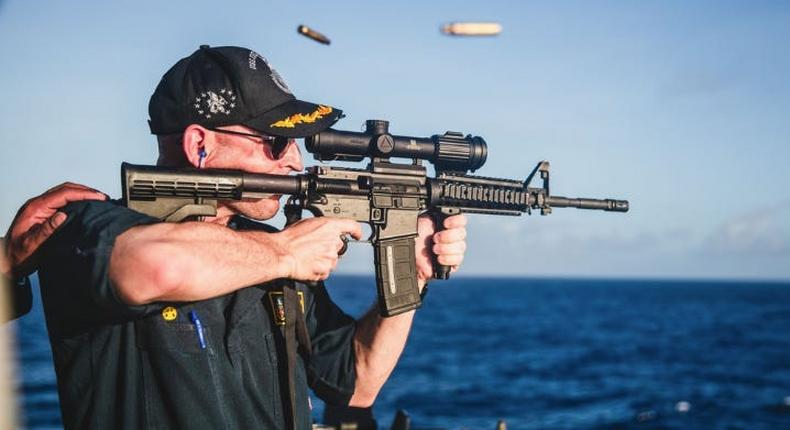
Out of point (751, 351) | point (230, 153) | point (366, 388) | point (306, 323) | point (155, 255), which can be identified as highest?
point (230, 153)

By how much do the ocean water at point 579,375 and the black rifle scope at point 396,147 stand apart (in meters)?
31.6

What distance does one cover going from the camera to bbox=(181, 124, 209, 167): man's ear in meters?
4.73

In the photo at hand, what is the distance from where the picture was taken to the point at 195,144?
15.7 feet

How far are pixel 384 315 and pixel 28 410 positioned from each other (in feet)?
126

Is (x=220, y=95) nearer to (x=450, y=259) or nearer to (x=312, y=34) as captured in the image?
(x=450, y=259)

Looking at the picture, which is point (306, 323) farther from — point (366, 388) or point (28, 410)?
point (28, 410)

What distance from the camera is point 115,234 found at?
3785mm

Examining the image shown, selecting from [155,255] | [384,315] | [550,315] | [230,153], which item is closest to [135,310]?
[155,255]

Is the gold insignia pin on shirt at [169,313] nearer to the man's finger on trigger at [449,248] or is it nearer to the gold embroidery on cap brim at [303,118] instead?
the gold embroidery on cap brim at [303,118]

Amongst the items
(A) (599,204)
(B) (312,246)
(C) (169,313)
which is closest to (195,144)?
(B) (312,246)

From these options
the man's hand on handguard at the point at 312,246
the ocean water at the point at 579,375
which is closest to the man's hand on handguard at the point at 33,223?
the man's hand on handguard at the point at 312,246

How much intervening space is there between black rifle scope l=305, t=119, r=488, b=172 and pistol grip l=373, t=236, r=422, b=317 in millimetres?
636

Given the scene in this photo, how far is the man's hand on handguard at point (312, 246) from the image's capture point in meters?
4.54

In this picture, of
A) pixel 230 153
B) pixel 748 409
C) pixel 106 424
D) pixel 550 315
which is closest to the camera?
pixel 106 424
